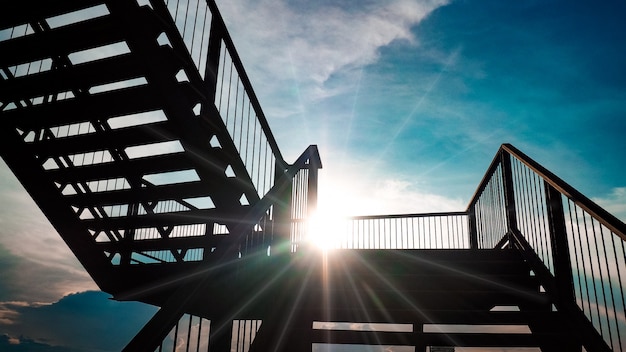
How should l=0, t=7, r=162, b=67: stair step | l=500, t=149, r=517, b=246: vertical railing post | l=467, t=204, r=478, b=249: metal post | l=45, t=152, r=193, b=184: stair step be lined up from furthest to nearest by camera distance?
l=467, t=204, r=478, b=249: metal post
l=500, t=149, r=517, b=246: vertical railing post
l=45, t=152, r=193, b=184: stair step
l=0, t=7, r=162, b=67: stair step

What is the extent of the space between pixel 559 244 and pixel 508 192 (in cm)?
196

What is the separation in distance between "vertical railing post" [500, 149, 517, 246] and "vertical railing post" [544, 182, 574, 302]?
1455mm

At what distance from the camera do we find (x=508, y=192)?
21.5 feet

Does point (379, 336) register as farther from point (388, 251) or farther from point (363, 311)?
point (388, 251)

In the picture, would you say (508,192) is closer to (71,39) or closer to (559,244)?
(559,244)

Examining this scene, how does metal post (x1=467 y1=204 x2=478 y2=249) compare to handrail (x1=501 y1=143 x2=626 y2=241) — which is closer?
handrail (x1=501 y1=143 x2=626 y2=241)

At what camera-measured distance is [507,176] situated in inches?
263

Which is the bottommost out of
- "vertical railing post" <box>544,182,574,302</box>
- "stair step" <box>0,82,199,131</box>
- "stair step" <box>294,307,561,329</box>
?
"stair step" <box>294,307,561,329</box>

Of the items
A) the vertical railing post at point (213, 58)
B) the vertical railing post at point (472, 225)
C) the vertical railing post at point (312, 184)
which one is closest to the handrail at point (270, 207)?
the vertical railing post at point (312, 184)

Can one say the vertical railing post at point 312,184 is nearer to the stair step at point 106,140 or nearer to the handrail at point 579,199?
the stair step at point 106,140

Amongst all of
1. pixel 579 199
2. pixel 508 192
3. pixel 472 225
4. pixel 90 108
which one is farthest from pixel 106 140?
pixel 472 225

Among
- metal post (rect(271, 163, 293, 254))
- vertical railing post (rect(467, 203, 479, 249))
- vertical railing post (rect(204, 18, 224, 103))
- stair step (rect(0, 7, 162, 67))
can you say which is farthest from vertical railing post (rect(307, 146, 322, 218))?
vertical railing post (rect(467, 203, 479, 249))

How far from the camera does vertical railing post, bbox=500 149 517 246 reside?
20.8 ft

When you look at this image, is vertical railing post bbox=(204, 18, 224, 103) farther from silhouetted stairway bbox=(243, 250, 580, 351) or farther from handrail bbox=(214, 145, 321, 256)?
silhouetted stairway bbox=(243, 250, 580, 351)
